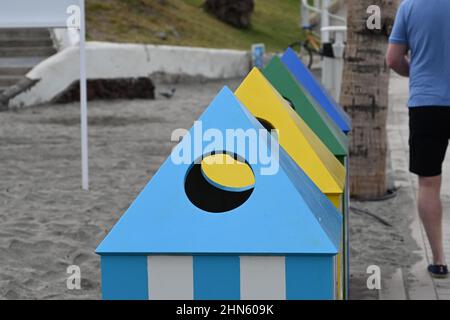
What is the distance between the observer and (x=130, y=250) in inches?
107

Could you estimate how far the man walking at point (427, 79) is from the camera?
4.86 m

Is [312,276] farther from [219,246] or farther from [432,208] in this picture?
[432,208]

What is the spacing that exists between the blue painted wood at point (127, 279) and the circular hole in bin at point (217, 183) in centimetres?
37

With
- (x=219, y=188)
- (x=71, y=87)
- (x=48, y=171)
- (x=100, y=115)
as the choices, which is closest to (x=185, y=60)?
(x=71, y=87)

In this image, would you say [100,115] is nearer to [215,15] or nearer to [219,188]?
[219,188]

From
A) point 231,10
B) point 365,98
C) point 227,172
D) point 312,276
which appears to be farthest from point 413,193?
point 231,10

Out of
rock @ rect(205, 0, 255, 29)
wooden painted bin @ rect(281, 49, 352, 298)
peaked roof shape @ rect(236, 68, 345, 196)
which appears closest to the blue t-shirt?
wooden painted bin @ rect(281, 49, 352, 298)

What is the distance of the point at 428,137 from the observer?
4938 mm

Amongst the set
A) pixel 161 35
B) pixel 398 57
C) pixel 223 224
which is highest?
pixel 161 35

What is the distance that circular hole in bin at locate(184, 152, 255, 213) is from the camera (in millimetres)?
3043

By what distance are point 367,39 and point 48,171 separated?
3.11 meters

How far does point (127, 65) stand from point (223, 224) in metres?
13.3

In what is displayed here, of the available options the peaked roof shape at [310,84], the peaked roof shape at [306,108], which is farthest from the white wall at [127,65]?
the peaked roof shape at [306,108]

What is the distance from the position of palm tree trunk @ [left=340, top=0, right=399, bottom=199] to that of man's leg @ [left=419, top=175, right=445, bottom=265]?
90.2 inches
